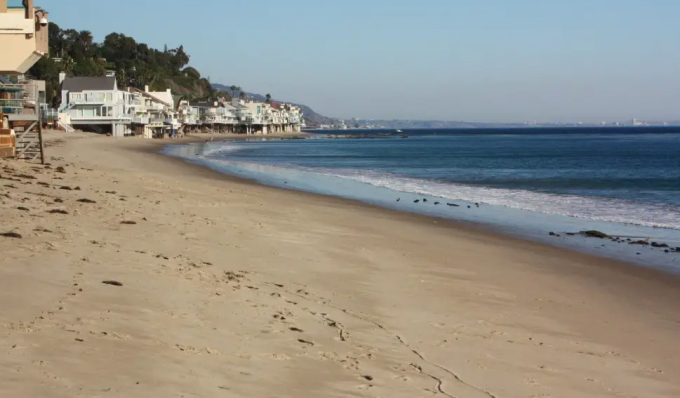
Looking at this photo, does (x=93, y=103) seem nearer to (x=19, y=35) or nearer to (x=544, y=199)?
(x=544, y=199)

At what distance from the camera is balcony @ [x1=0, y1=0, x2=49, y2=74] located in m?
15.0

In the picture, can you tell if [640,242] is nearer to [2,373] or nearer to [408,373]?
[408,373]

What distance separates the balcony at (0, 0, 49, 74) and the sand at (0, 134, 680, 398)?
264 cm

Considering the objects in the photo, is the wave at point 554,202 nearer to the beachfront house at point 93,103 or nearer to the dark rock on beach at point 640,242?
the dark rock on beach at point 640,242

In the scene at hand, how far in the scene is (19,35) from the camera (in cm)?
1504

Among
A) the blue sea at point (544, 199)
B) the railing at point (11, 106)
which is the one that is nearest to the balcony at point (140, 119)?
the blue sea at point (544, 199)

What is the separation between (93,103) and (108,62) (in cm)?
7264

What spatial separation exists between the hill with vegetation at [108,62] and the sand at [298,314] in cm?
9083

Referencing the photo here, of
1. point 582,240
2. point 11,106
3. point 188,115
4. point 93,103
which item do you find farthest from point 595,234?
point 188,115

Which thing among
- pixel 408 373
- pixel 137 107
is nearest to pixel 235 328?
pixel 408 373

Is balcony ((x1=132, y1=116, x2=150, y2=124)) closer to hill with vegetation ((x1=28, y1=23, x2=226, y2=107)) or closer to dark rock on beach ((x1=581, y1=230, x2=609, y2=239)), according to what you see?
hill with vegetation ((x1=28, y1=23, x2=226, y2=107))

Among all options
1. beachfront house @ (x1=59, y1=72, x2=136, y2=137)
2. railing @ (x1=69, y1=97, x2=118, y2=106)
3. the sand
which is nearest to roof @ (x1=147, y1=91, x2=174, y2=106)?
beachfront house @ (x1=59, y1=72, x2=136, y2=137)

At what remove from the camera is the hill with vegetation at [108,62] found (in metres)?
105

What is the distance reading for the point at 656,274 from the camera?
13484 mm
